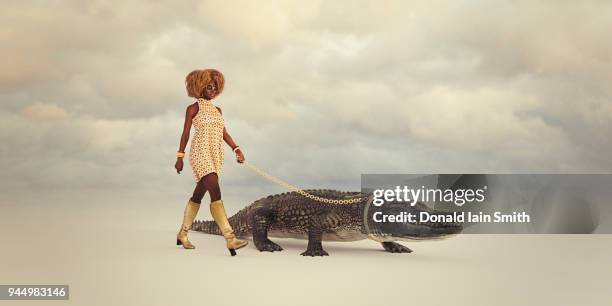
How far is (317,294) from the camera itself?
4.43 metres

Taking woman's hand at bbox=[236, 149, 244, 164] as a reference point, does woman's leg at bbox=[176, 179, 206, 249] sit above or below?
below

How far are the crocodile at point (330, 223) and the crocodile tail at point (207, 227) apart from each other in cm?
98

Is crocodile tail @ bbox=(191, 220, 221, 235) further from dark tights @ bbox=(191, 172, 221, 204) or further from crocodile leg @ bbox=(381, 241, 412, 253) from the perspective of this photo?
crocodile leg @ bbox=(381, 241, 412, 253)

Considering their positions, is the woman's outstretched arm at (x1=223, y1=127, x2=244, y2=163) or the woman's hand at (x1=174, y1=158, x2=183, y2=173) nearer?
the woman's hand at (x1=174, y1=158, x2=183, y2=173)

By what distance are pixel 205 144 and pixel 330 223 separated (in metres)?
1.80

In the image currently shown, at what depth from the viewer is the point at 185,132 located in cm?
612

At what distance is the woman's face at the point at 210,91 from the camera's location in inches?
243

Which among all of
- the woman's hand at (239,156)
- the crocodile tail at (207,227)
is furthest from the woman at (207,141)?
the crocodile tail at (207,227)

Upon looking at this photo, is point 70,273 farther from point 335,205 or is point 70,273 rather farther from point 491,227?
point 491,227

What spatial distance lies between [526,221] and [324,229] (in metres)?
3.17

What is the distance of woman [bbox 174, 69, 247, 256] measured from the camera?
238 inches

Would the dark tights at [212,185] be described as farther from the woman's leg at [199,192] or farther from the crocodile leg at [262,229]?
the crocodile leg at [262,229]

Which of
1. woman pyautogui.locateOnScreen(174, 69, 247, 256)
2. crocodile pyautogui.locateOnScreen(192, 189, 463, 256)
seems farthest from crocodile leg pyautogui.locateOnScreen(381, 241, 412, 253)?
woman pyautogui.locateOnScreen(174, 69, 247, 256)

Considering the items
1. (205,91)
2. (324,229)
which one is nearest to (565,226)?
(324,229)
